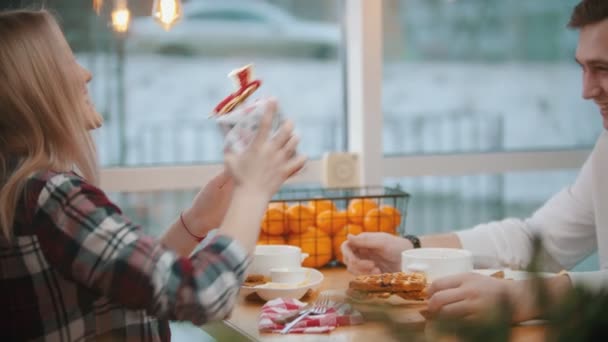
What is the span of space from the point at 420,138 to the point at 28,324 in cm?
231

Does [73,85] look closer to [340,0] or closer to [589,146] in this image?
[340,0]

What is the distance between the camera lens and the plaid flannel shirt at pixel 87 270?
3.64 ft

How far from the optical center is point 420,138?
10.9ft

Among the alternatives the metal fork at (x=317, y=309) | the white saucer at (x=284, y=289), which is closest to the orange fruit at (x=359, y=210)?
the white saucer at (x=284, y=289)

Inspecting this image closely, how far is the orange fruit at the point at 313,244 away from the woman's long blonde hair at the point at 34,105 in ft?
2.52

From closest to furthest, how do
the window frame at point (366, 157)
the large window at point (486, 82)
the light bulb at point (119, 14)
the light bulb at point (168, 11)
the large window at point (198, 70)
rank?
1. the light bulb at point (168, 11)
2. the light bulb at point (119, 14)
3. the window frame at point (366, 157)
4. the large window at point (198, 70)
5. the large window at point (486, 82)

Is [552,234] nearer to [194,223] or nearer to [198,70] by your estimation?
[194,223]

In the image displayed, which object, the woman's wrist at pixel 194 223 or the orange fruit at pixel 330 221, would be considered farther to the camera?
the orange fruit at pixel 330 221

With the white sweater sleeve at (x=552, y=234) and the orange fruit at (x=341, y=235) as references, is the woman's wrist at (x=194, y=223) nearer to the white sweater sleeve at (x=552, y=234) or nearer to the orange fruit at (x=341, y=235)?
the orange fruit at (x=341, y=235)

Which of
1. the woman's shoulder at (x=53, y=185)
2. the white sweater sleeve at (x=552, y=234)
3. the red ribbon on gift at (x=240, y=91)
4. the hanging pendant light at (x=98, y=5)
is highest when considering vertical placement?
the hanging pendant light at (x=98, y=5)

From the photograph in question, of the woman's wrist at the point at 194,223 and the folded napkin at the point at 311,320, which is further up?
the woman's wrist at the point at 194,223

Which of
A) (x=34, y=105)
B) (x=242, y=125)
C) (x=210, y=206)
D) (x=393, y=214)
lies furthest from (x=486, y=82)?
(x=34, y=105)

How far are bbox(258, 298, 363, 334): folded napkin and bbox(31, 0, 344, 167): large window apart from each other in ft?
4.58

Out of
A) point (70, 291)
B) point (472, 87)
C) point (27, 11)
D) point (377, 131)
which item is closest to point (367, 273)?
point (70, 291)
